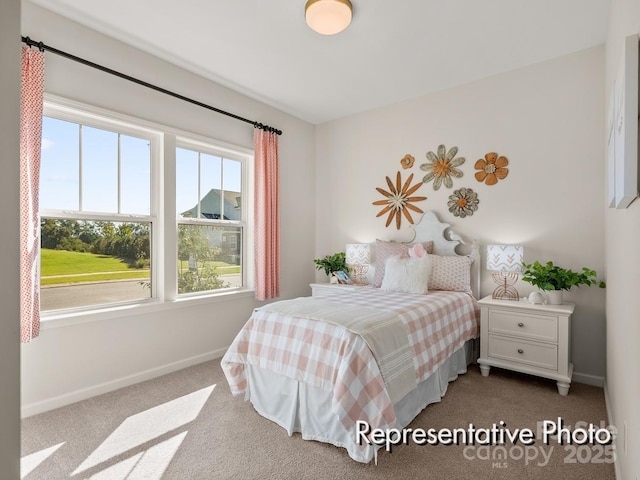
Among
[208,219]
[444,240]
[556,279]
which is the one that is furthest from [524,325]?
[208,219]

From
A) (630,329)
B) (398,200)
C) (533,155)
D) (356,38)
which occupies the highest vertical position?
(356,38)

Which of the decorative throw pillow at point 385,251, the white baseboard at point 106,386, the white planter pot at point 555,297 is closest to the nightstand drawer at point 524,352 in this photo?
the white planter pot at point 555,297

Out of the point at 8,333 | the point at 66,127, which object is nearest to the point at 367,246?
the point at 66,127

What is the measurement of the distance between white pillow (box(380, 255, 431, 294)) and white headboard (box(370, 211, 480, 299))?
450mm

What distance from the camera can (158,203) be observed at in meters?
3.25

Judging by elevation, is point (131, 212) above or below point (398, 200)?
below

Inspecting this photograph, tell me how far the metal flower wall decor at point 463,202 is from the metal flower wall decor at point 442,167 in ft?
0.44

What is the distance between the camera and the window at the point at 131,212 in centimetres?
266

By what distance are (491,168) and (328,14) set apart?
2.15 m

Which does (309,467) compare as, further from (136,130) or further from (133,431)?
(136,130)

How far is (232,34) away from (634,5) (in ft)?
8.14

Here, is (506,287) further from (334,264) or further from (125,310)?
(125,310)

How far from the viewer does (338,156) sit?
15.4ft

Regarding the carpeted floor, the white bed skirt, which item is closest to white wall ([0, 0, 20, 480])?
the carpeted floor
